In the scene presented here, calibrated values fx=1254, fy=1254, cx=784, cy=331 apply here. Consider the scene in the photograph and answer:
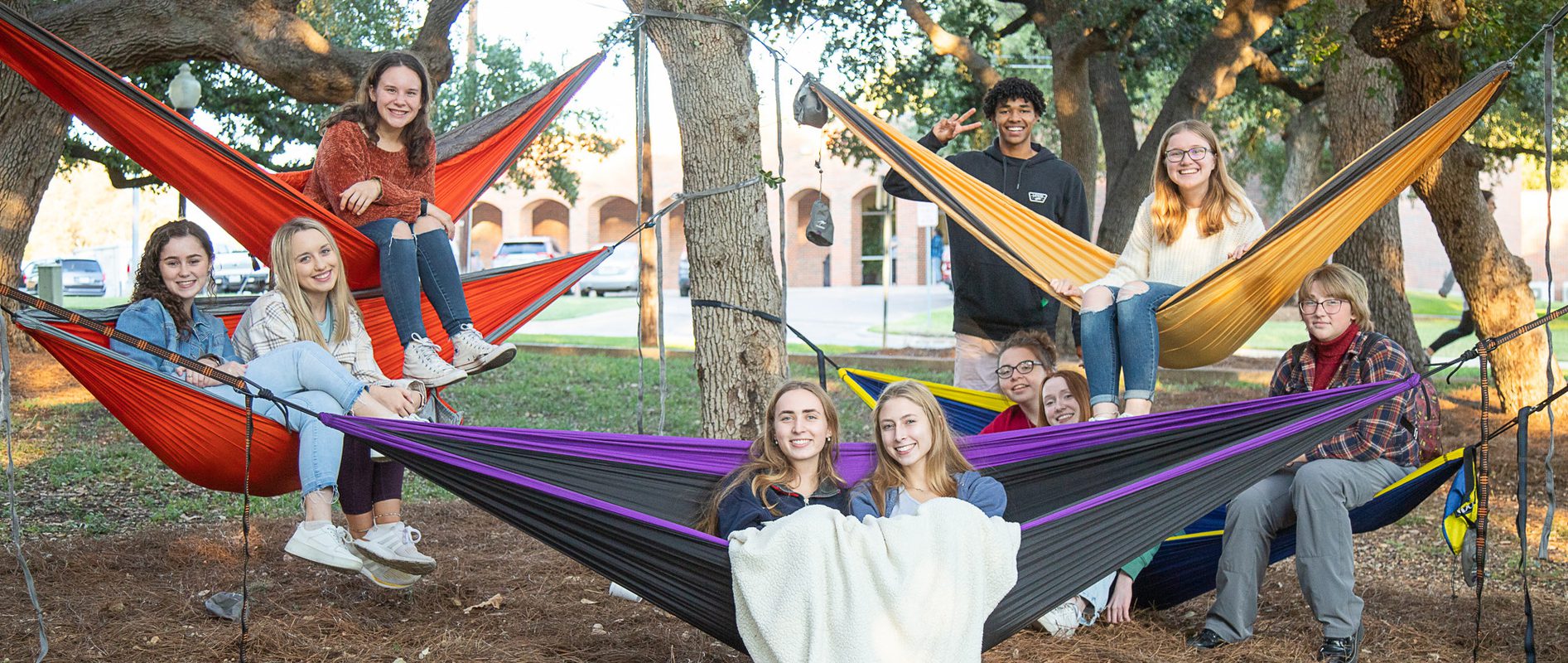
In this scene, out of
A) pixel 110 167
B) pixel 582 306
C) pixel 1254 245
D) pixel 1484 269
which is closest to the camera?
pixel 1254 245

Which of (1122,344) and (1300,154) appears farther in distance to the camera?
(1300,154)

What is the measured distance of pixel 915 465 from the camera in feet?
7.41

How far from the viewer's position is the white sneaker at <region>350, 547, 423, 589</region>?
2.47m

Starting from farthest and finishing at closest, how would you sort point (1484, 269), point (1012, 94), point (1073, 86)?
1. point (1073, 86)
2. point (1484, 269)
3. point (1012, 94)

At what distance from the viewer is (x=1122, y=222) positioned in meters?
7.01

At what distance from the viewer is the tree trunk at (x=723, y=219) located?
3215mm

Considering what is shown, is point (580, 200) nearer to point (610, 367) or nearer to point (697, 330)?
point (610, 367)

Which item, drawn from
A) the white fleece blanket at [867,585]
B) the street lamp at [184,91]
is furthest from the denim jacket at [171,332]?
the street lamp at [184,91]

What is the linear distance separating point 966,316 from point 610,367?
517 centimetres

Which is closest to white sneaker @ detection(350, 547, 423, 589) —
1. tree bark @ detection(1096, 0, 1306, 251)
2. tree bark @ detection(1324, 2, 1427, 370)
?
tree bark @ detection(1324, 2, 1427, 370)

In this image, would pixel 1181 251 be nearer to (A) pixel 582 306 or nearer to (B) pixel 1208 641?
(B) pixel 1208 641

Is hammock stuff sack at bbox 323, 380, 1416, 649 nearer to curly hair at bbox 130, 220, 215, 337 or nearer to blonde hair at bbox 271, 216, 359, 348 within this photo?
blonde hair at bbox 271, 216, 359, 348

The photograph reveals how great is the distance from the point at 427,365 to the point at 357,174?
496 mm

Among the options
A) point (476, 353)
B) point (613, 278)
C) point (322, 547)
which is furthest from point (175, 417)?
point (613, 278)
